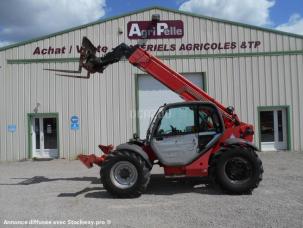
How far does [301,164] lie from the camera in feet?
50.5

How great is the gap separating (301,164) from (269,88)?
5.72 meters

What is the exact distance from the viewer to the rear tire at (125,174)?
9812 millimetres

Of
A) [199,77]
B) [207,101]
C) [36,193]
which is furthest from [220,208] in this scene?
[199,77]

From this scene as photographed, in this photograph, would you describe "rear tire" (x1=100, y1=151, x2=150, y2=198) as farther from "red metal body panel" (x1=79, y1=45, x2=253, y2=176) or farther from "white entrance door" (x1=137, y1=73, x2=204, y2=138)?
"white entrance door" (x1=137, y1=73, x2=204, y2=138)

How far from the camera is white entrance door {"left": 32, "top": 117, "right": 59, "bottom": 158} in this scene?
67.0 feet

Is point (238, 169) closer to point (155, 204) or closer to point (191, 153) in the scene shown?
point (191, 153)

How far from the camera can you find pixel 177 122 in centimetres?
1035

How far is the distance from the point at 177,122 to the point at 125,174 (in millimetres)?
1785

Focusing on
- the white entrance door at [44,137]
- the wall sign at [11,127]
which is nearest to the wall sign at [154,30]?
the white entrance door at [44,137]

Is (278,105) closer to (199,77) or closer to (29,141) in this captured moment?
(199,77)

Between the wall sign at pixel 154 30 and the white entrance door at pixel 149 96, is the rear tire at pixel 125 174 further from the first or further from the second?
the wall sign at pixel 154 30

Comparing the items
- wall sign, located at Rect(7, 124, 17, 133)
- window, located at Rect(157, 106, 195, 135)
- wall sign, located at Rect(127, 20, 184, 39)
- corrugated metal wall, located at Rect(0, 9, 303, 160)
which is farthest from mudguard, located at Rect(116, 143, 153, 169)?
wall sign, located at Rect(7, 124, 17, 133)

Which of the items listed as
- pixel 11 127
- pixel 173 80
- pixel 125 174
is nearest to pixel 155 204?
pixel 125 174

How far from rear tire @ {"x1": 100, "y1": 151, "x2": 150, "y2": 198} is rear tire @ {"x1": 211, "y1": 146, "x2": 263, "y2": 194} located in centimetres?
170
